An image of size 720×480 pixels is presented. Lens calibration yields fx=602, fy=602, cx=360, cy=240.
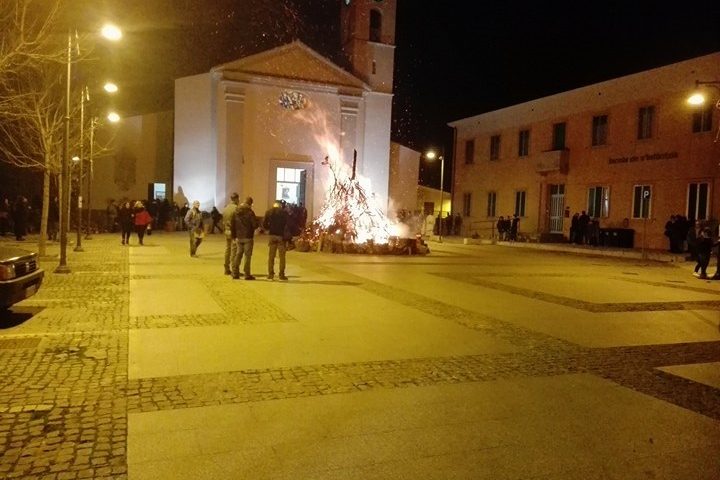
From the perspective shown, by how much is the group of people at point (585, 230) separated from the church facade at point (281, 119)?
37.6 feet

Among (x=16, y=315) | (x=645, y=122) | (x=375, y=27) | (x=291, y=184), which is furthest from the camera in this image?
(x=375, y=27)

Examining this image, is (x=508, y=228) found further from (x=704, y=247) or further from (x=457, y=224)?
(x=704, y=247)

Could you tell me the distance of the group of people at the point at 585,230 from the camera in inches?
1153

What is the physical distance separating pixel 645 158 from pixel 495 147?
11601 millimetres

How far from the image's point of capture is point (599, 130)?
3053 centimetres

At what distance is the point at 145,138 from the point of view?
37219mm

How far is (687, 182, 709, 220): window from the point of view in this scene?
82.3ft

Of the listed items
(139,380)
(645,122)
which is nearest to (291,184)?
(645,122)

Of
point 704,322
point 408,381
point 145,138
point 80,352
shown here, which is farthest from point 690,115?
point 145,138

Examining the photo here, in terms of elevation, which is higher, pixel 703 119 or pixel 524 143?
pixel 524 143

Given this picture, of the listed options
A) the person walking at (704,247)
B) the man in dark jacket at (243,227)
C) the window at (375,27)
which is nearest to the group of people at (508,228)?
the window at (375,27)

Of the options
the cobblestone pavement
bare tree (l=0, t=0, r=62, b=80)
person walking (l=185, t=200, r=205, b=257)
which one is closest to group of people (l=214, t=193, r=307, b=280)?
the cobblestone pavement

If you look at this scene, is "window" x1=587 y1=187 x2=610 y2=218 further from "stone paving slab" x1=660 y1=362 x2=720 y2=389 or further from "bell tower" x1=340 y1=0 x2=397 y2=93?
"stone paving slab" x1=660 y1=362 x2=720 y2=389

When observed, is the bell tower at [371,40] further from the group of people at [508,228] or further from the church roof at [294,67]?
the group of people at [508,228]
